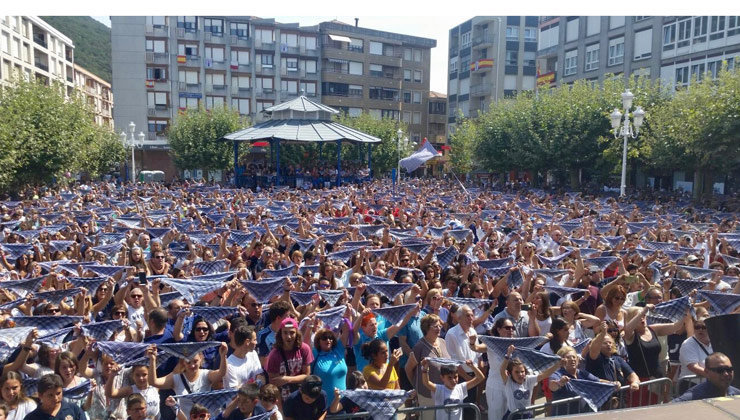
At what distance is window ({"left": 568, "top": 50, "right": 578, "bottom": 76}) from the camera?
50.6 metres

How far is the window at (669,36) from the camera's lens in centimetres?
4109

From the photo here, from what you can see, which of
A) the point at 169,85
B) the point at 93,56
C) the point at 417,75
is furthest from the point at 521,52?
the point at 93,56

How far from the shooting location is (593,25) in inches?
1907

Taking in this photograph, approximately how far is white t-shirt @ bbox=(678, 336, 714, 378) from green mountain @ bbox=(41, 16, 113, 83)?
4653 inches

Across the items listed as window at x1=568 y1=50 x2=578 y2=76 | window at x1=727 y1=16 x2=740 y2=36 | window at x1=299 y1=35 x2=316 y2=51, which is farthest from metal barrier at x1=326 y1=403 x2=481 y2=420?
window at x1=299 y1=35 x2=316 y2=51

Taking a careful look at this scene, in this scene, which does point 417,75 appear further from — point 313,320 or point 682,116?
point 313,320

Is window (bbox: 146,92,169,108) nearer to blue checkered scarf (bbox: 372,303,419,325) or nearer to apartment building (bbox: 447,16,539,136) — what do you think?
apartment building (bbox: 447,16,539,136)

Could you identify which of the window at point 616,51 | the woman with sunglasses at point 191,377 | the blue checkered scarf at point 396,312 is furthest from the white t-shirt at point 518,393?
the window at point 616,51

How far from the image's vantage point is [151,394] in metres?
5.28

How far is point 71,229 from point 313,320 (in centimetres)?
918

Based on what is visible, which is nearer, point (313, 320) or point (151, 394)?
point (151, 394)

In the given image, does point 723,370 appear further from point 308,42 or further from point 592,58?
point 308,42

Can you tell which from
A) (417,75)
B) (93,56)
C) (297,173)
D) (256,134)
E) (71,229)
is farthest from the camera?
(93,56)

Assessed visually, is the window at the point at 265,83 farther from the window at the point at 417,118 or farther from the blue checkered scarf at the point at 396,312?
the blue checkered scarf at the point at 396,312
